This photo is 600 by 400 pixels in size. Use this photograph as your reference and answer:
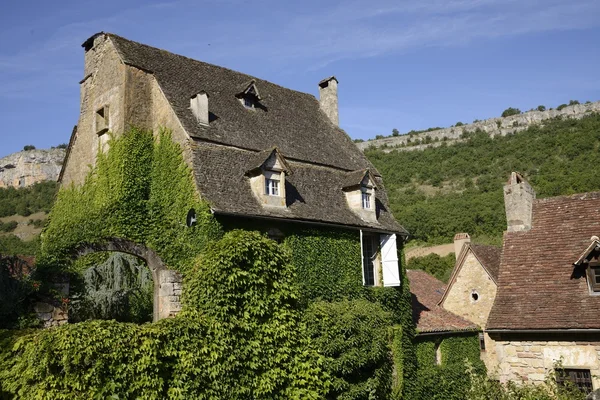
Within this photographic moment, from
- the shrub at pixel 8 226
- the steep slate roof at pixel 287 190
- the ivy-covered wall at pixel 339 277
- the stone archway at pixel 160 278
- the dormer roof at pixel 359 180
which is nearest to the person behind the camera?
the stone archway at pixel 160 278

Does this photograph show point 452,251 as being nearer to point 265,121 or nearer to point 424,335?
point 424,335

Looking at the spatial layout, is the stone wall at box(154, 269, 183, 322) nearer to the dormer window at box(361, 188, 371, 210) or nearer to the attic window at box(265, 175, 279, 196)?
the attic window at box(265, 175, 279, 196)

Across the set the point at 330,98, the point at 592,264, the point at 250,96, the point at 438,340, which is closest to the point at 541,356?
the point at 592,264

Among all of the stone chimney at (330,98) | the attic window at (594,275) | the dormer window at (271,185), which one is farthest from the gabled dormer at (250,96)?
the attic window at (594,275)

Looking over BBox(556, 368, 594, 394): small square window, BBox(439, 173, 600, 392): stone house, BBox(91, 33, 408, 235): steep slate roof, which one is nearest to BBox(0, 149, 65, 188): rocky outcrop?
BBox(91, 33, 408, 235): steep slate roof

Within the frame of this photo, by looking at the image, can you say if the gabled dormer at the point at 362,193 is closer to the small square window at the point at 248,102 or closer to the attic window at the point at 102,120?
the small square window at the point at 248,102

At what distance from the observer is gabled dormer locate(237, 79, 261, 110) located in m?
21.1

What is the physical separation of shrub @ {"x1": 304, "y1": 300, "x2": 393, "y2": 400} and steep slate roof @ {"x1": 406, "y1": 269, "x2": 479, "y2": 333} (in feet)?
16.0

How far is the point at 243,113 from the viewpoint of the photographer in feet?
67.7

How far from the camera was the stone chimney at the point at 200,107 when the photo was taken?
18328mm

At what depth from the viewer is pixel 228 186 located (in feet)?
56.0

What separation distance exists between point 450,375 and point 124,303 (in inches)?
522

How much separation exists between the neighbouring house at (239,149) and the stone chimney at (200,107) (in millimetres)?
35

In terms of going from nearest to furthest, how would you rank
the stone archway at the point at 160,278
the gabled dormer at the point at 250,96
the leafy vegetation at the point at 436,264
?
1. the stone archway at the point at 160,278
2. the gabled dormer at the point at 250,96
3. the leafy vegetation at the point at 436,264
